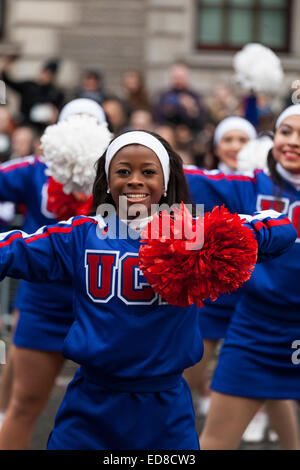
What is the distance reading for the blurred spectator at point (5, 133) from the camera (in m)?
8.74

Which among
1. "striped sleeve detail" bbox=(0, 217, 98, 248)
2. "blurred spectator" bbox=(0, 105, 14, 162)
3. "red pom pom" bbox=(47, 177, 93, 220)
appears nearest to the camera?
"striped sleeve detail" bbox=(0, 217, 98, 248)

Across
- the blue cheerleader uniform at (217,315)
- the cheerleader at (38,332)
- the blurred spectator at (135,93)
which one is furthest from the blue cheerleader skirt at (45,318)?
the blurred spectator at (135,93)

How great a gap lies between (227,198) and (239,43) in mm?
10734

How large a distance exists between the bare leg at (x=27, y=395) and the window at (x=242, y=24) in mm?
10469

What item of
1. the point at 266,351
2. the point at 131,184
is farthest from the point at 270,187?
the point at 131,184

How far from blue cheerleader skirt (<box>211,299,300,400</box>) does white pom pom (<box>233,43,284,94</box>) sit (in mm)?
1773

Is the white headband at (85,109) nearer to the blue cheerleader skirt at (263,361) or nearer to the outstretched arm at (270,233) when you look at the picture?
the blue cheerleader skirt at (263,361)

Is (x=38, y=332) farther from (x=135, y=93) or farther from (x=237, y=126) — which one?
(x=135, y=93)

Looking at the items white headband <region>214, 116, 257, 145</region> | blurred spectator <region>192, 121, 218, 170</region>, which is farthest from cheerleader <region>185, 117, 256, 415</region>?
blurred spectator <region>192, 121, 218, 170</region>

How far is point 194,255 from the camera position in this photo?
292 centimetres

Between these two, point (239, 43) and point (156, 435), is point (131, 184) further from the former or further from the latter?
point (239, 43)

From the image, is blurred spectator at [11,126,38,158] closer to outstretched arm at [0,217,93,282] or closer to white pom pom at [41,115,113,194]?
white pom pom at [41,115,113,194]

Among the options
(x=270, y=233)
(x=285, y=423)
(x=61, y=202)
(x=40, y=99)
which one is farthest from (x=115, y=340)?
(x=40, y=99)

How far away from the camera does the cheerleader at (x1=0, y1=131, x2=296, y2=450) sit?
121 inches
